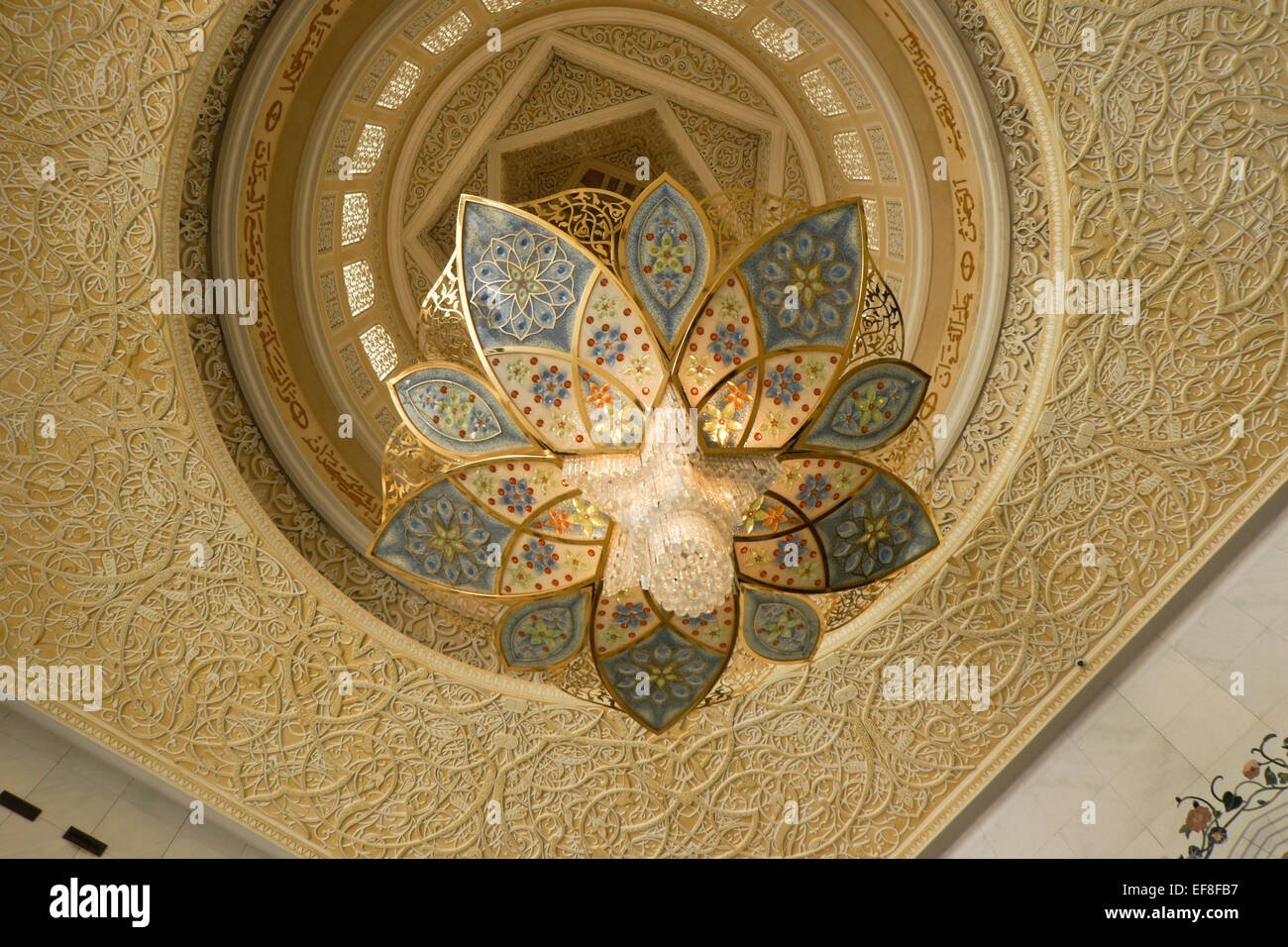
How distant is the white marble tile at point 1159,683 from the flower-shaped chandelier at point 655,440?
216 centimetres

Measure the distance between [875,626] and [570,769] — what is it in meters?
1.93

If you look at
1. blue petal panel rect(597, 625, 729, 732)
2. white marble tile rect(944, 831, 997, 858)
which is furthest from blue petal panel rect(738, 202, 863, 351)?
white marble tile rect(944, 831, 997, 858)

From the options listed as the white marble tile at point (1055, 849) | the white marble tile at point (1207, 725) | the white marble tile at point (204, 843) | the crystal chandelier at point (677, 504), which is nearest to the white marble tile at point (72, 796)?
the white marble tile at point (204, 843)

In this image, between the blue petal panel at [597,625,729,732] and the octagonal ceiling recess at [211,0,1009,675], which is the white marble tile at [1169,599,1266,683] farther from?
the blue petal panel at [597,625,729,732]

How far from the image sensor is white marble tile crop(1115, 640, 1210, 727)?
196 inches

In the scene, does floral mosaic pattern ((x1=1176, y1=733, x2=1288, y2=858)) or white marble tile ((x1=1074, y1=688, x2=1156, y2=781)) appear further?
white marble tile ((x1=1074, y1=688, x2=1156, y2=781))

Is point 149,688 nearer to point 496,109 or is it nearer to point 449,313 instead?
point 449,313

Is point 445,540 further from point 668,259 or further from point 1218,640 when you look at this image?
point 1218,640

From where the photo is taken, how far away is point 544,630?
387 cm

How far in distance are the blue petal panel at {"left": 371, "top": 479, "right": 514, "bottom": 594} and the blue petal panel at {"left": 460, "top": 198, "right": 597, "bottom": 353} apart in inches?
25.5

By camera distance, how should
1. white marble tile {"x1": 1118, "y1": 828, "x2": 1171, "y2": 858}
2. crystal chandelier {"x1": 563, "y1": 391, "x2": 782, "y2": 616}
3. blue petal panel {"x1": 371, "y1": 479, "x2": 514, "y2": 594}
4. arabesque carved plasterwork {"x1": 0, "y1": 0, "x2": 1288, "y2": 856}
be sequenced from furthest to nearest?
white marble tile {"x1": 1118, "y1": 828, "x2": 1171, "y2": 858} < arabesque carved plasterwork {"x1": 0, "y1": 0, "x2": 1288, "y2": 856} < blue petal panel {"x1": 371, "y1": 479, "x2": 514, "y2": 594} < crystal chandelier {"x1": 563, "y1": 391, "x2": 782, "y2": 616}

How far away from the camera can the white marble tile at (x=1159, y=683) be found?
4980 mm

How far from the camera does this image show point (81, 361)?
465 cm

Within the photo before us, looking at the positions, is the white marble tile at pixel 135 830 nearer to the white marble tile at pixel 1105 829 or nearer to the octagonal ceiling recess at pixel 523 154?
the octagonal ceiling recess at pixel 523 154
